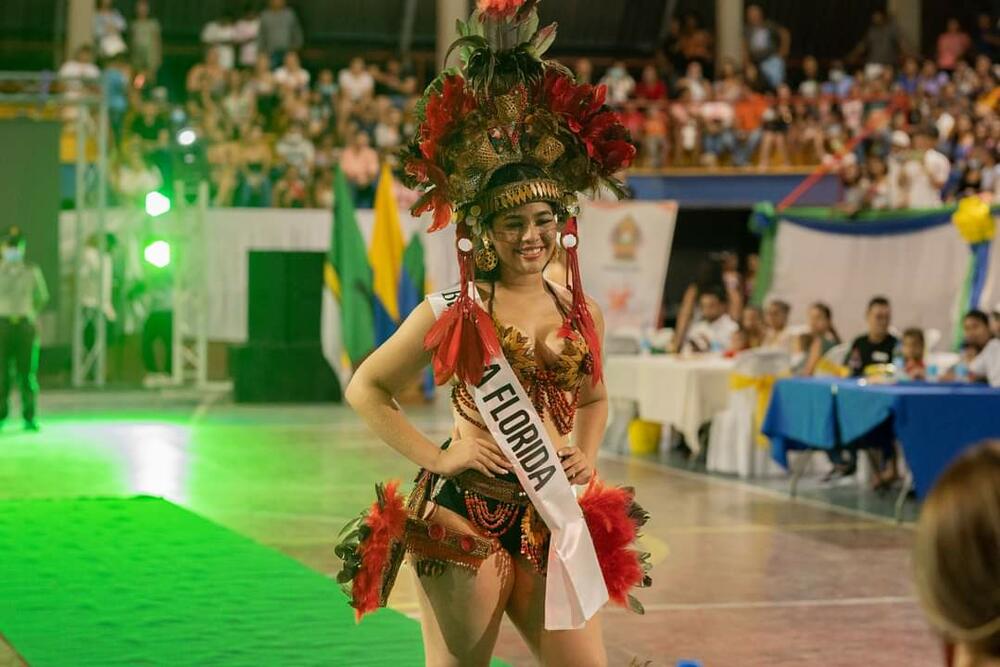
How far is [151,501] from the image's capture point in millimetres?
10617

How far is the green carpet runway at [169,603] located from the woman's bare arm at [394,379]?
230cm

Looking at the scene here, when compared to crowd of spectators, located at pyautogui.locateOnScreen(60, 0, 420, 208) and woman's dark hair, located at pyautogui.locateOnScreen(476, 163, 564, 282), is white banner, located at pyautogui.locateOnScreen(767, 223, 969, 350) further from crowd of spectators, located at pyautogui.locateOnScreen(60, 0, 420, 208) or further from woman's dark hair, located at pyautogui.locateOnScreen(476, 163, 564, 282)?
woman's dark hair, located at pyautogui.locateOnScreen(476, 163, 564, 282)

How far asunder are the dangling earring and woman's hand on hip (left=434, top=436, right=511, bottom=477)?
0.43 meters

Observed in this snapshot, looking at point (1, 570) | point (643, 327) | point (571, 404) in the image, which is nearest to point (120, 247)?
point (643, 327)

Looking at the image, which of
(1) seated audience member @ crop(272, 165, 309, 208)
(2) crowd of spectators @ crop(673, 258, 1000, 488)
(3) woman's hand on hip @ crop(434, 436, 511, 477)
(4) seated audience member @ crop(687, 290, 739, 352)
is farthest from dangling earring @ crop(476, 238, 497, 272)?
(1) seated audience member @ crop(272, 165, 309, 208)

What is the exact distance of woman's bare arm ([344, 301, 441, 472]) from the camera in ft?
13.0

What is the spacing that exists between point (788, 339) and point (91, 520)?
649cm

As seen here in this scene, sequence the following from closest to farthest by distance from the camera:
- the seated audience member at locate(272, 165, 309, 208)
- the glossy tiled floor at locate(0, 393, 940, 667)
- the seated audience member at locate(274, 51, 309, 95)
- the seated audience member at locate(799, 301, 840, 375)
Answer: the glossy tiled floor at locate(0, 393, 940, 667)
the seated audience member at locate(799, 301, 840, 375)
the seated audience member at locate(272, 165, 309, 208)
the seated audience member at locate(274, 51, 309, 95)

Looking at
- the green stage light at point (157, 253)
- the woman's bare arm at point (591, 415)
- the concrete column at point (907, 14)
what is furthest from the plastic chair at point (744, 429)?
the concrete column at point (907, 14)

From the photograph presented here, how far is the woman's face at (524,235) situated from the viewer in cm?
391

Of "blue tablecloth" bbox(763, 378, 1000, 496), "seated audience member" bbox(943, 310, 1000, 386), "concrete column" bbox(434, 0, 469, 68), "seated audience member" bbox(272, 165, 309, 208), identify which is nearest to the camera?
"blue tablecloth" bbox(763, 378, 1000, 496)

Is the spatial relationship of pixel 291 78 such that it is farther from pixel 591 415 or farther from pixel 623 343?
pixel 591 415

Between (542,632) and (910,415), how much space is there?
6483mm

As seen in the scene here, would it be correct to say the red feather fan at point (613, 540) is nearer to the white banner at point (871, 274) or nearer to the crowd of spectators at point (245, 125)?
the white banner at point (871, 274)
